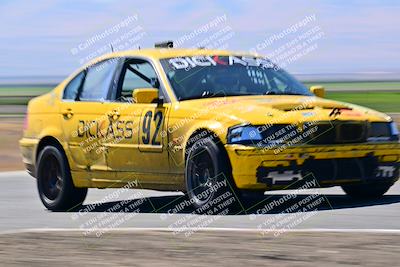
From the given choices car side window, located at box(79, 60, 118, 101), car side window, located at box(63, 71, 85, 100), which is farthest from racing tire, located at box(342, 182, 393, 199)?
car side window, located at box(63, 71, 85, 100)

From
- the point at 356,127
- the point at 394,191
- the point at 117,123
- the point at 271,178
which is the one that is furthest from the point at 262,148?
the point at 394,191

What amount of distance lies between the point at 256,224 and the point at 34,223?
2394mm

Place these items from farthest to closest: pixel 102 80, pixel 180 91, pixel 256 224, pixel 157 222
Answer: pixel 102 80 → pixel 180 91 → pixel 157 222 → pixel 256 224

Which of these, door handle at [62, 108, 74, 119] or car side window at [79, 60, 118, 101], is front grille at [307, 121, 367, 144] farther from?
door handle at [62, 108, 74, 119]

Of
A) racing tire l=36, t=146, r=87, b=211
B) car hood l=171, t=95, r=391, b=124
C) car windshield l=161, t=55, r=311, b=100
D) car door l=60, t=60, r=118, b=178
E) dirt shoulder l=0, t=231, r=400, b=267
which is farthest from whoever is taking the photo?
racing tire l=36, t=146, r=87, b=211

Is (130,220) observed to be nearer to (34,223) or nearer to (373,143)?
(34,223)

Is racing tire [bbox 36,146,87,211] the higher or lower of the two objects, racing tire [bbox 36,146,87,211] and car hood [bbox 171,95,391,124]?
the lower

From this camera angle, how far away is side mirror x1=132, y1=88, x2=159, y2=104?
12.4 meters

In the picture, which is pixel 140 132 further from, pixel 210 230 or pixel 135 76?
pixel 210 230

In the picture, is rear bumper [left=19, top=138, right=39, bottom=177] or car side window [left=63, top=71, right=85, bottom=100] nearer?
car side window [left=63, top=71, right=85, bottom=100]

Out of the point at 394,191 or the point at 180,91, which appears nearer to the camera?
the point at 180,91

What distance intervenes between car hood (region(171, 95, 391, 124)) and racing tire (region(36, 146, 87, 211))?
75.1 inches

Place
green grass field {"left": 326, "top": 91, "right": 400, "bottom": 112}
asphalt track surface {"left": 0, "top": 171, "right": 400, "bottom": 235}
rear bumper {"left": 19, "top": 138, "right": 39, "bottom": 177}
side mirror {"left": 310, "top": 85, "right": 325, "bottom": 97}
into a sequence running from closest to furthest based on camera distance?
asphalt track surface {"left": 0, "top": 171, "right": 400, "bottom": 235}, side mirror {"left": 310, "top": 85, "right": 325, "bottom": 97}, rear bumper {"left": 19, "top": 138, "right": 39, "bottom": 177}, green grass field {"left": 326, "top": 91, "right": 400, "bottom": 112}

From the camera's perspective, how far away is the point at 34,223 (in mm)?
12320
